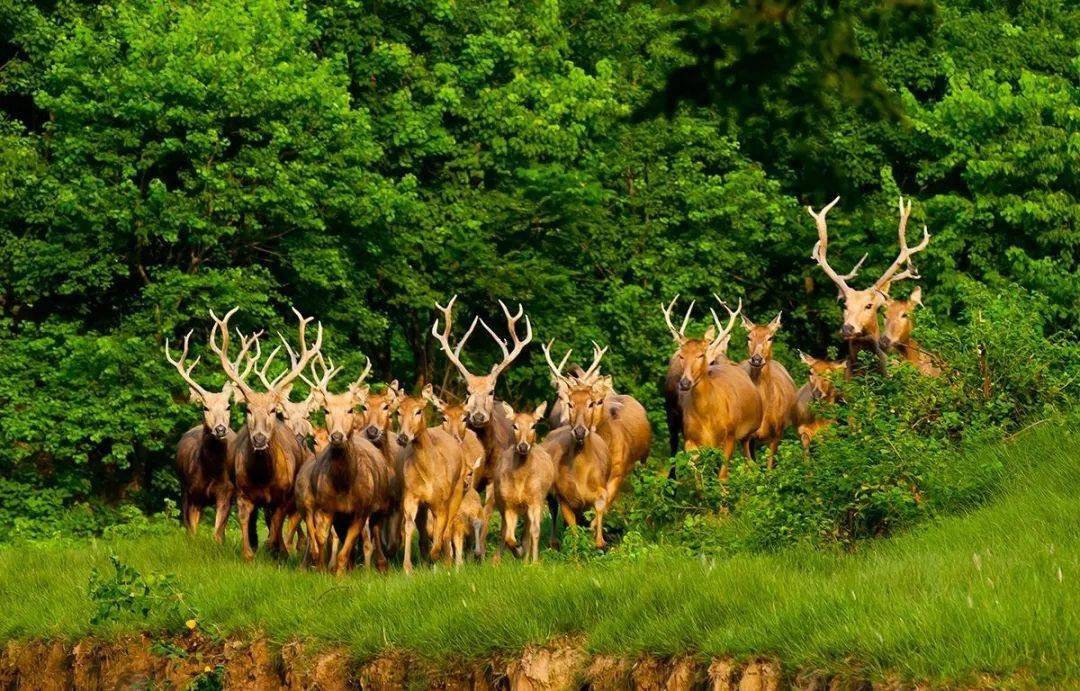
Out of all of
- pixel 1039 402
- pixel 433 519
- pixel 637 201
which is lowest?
pixel 637 201

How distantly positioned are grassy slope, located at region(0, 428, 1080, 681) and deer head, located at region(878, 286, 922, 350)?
5956 millimetres

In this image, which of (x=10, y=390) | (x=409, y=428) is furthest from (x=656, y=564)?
(x=10, y=390)

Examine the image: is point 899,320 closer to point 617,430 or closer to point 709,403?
point 709,403

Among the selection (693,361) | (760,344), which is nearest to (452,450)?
(693,361)

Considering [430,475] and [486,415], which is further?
[486,415]

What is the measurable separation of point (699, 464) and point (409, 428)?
3059mm

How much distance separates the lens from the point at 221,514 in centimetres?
2283

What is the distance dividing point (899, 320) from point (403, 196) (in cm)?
1493

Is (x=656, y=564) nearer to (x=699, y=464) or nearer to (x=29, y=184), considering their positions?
(x=699, y=464)

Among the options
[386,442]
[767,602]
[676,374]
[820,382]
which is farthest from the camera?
[820,382]

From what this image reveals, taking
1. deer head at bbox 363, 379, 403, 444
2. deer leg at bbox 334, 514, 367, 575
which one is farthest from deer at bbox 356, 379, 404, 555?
deer leg at bbox 334, 514, 367, 575

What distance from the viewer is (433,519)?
67.6ft

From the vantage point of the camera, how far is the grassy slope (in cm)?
1109

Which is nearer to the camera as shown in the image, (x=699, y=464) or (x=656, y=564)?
(x=656, y=564)
